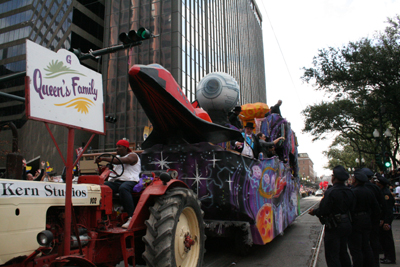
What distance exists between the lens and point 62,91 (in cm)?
303

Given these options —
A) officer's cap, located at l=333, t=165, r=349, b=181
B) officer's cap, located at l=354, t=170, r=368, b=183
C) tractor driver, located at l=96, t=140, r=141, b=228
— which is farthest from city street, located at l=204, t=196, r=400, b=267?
tractor driver, located at l=96, t=140, r=141, b=228

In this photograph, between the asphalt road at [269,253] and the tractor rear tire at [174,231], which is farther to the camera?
the asphalt road at [269,253]

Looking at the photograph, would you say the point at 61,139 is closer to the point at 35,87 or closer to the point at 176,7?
the point at 176,7

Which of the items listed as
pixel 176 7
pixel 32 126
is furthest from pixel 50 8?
pixel 176 7

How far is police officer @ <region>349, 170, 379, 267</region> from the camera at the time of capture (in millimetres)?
5047

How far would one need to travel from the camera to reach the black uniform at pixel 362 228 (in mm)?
5043

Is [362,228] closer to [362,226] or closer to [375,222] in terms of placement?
[362,226]

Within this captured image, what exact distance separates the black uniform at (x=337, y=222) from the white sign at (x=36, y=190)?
11.6ft

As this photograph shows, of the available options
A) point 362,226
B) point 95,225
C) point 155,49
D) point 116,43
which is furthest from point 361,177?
point 116,43

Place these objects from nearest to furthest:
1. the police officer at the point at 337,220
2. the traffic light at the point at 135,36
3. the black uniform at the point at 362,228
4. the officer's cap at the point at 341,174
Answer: the police officer at the point at 337,220 < the officer's cap at the point at 341,174 < the black uniform at the point at 362,228 < the traffic light at the point at 135,36

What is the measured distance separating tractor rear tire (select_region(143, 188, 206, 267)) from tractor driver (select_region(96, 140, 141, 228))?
0.45m

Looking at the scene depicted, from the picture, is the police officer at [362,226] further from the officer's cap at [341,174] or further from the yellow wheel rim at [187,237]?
the yellow wheel rim at [187,237]

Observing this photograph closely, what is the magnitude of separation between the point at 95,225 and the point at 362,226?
165 inches

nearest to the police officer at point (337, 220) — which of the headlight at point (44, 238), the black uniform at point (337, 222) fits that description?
the black uniform at point (337, 222)
